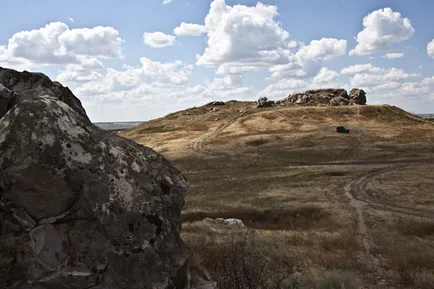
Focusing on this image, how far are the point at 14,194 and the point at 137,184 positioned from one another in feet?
7.95

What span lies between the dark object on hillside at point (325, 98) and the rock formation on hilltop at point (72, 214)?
511 feet

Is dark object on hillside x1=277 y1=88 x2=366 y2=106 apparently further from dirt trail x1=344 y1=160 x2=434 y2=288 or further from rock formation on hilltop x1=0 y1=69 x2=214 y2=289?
rock formation on hilltop x1=0 y1=69 x2=214 y2=289

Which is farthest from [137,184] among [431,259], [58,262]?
[431,259]

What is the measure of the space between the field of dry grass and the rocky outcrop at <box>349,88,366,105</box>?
21530 mm

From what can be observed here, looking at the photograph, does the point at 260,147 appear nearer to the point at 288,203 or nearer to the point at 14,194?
the point at 288,203

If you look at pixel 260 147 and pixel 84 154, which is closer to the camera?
pixel 84 154

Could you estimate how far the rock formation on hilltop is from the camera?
7.84 metres

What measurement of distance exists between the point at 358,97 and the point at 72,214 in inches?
6429

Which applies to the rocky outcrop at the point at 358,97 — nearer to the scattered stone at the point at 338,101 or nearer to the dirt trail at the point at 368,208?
the scattered stone at the point at 338,101

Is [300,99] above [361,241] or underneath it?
above

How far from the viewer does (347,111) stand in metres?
134

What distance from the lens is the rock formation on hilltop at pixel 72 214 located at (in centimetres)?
784

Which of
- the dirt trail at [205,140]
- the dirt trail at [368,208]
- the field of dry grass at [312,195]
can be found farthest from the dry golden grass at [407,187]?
the dirt trail at [205,140]

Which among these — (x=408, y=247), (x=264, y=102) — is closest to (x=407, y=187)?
(x=408, y=247)
